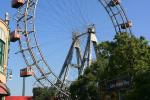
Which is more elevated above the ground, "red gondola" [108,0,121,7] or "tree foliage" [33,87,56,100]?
"red gondola" [108,0,121,7]

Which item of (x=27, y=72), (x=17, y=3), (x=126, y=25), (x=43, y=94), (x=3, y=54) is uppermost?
(x=17, y=3)

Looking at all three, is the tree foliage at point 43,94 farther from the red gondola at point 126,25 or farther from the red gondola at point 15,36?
the red gondola at point 15,36

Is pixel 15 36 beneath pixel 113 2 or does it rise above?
beneath

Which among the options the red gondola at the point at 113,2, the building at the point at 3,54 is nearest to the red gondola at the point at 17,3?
the red gondola at the point at 113,2

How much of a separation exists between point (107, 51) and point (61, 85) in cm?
2161

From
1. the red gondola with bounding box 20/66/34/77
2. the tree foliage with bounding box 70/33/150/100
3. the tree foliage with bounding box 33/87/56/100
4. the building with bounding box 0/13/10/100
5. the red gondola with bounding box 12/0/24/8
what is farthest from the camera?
the tree foliage with bounding box 33/87/56/100

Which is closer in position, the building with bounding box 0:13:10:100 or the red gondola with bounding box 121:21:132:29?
the building with bounding box 0:13:10:100

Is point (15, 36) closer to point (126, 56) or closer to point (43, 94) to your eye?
point (126, 56)

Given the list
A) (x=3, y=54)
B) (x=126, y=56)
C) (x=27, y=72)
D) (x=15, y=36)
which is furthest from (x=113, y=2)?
(x=3, y=54)

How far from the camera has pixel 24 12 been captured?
63.5 m

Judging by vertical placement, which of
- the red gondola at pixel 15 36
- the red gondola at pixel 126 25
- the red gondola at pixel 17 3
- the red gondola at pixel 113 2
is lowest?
the red gondola at pixel 15 36

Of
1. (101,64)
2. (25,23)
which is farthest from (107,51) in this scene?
(25,23)

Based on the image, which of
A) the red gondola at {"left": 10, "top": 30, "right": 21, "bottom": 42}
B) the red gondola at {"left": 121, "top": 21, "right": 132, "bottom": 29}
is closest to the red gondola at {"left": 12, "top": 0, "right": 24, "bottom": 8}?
the red gondola at {"left": 10, "top": 30, "right": 21, "bottom": 42}

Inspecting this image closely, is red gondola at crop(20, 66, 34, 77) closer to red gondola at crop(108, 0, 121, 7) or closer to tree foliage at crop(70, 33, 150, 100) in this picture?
tree foliage at crop(70, 33, 150, 100)
